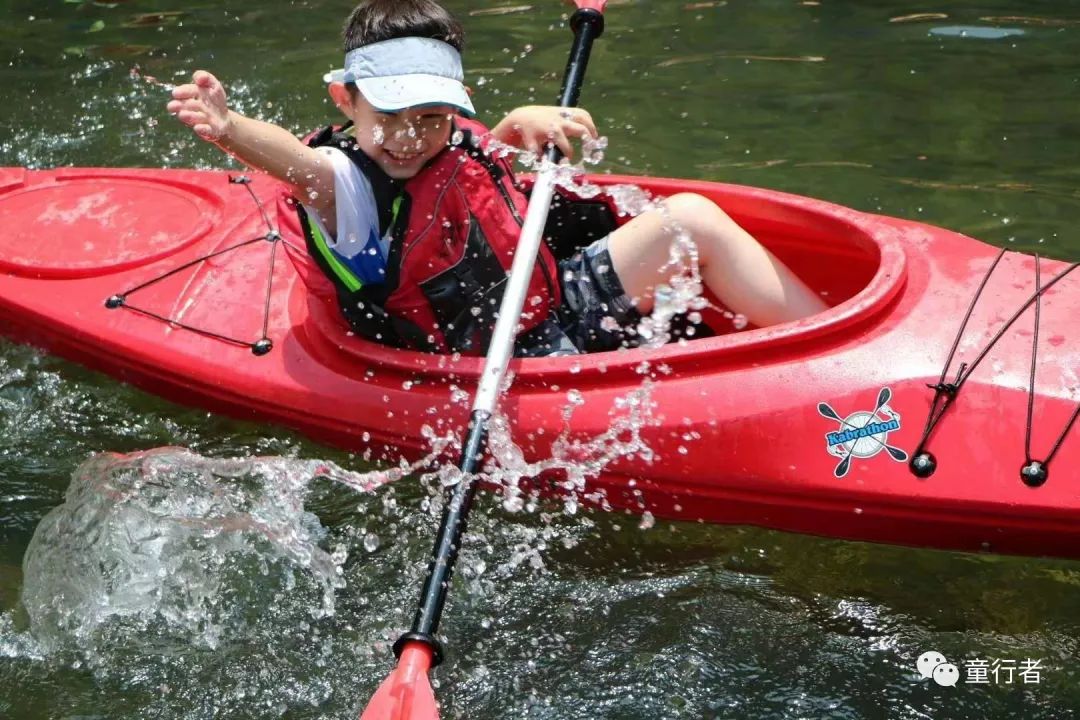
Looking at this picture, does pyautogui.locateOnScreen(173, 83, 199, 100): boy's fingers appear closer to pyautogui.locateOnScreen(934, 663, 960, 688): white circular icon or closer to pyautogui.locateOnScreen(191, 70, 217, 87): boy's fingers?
pyautogui.locateOnScreen(191, 70, 217, 87): boy's fingers

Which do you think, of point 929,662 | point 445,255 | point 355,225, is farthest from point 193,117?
point 929,662

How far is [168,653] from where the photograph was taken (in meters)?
2.60

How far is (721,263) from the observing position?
289cm

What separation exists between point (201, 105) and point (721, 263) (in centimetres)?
119

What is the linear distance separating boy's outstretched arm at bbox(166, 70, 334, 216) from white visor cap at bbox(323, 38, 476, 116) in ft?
0.62

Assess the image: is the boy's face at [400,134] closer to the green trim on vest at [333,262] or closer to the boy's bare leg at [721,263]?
the green trim on vest at [333,262]

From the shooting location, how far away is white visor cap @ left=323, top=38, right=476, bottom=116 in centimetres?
265

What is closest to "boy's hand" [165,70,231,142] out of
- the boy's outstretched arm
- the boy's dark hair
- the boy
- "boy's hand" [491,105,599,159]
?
the boy's outstretched arm

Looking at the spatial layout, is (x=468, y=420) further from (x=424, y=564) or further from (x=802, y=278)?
(x=802, y=278)

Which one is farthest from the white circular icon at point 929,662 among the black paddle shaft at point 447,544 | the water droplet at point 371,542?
the water droplet at point 371,542

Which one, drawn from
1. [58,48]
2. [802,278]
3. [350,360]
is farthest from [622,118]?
[58,48]

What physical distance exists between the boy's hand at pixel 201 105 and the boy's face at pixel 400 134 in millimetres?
382

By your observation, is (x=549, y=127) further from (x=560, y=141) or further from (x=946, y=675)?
(x=946, y=675)

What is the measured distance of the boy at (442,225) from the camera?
2.70m
